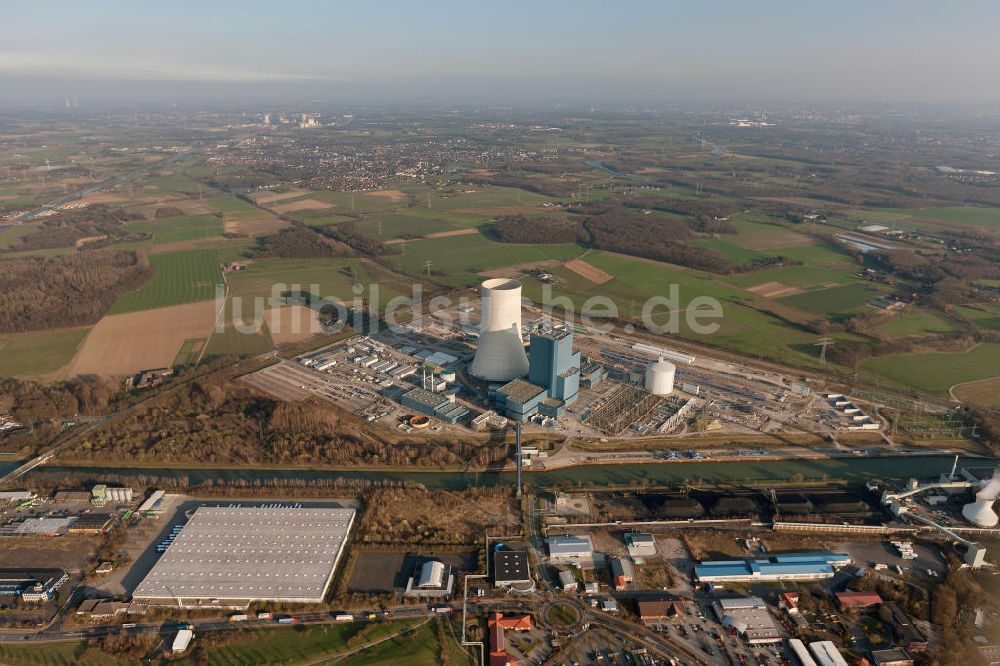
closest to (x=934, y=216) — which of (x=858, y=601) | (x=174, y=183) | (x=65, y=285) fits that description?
(x=858, y=601)

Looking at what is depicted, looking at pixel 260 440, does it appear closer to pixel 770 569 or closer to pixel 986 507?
pixel 770 569

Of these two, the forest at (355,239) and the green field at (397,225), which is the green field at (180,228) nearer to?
the forest at (355,239)

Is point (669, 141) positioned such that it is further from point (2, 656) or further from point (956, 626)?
point (2, 656)

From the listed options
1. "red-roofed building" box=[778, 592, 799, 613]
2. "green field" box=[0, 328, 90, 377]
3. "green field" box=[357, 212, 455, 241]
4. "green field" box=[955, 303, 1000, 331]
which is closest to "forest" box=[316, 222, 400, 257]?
"green field" box=[357, 212, 455, 241]

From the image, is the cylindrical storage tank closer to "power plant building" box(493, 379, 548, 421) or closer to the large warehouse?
"power plant building" box(493, 379, 548, 421)

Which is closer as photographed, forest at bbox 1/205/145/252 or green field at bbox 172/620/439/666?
green field at bbox 172/620/439/666

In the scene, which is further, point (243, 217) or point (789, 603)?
point (243, 217)
